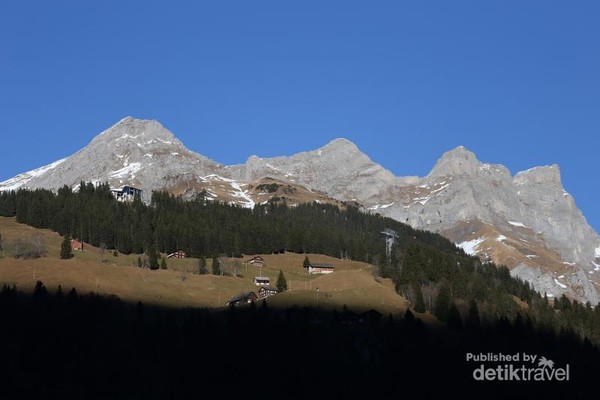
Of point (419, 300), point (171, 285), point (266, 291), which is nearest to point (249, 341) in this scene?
point (171, 285)

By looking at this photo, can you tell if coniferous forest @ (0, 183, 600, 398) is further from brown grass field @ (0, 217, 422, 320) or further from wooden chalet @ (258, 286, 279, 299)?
wooden chalet @ (258, 286, 279, 299)

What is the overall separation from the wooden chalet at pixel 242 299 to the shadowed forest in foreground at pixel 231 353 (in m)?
7.77

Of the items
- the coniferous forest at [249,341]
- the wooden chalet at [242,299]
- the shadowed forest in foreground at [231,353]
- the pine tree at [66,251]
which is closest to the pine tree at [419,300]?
the coniferous forest at [249,341]

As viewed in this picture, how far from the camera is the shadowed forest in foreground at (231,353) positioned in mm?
117500

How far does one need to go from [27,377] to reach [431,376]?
226ft

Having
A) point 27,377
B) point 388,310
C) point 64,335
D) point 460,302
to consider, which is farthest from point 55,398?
point 460,302

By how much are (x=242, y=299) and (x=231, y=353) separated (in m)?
37.5

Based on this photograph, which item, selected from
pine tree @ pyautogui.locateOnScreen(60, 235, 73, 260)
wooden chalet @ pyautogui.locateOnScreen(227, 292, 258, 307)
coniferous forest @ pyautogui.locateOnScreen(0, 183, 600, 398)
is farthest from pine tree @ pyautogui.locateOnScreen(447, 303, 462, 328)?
pine tree @ pyautogui.locateOnScreen(60, 235, 73, 260)

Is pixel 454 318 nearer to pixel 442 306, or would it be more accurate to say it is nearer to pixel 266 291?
pixel 442 306

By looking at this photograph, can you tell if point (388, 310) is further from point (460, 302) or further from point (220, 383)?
point (220, 383)

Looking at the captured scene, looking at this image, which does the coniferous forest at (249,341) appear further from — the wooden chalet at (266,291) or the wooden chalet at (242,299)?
the wooden chalet at (266,291)

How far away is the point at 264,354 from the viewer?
13488 centimetres

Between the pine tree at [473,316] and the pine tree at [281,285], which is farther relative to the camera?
the pine tree at [281,285]

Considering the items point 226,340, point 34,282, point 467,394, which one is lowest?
point 467,394
